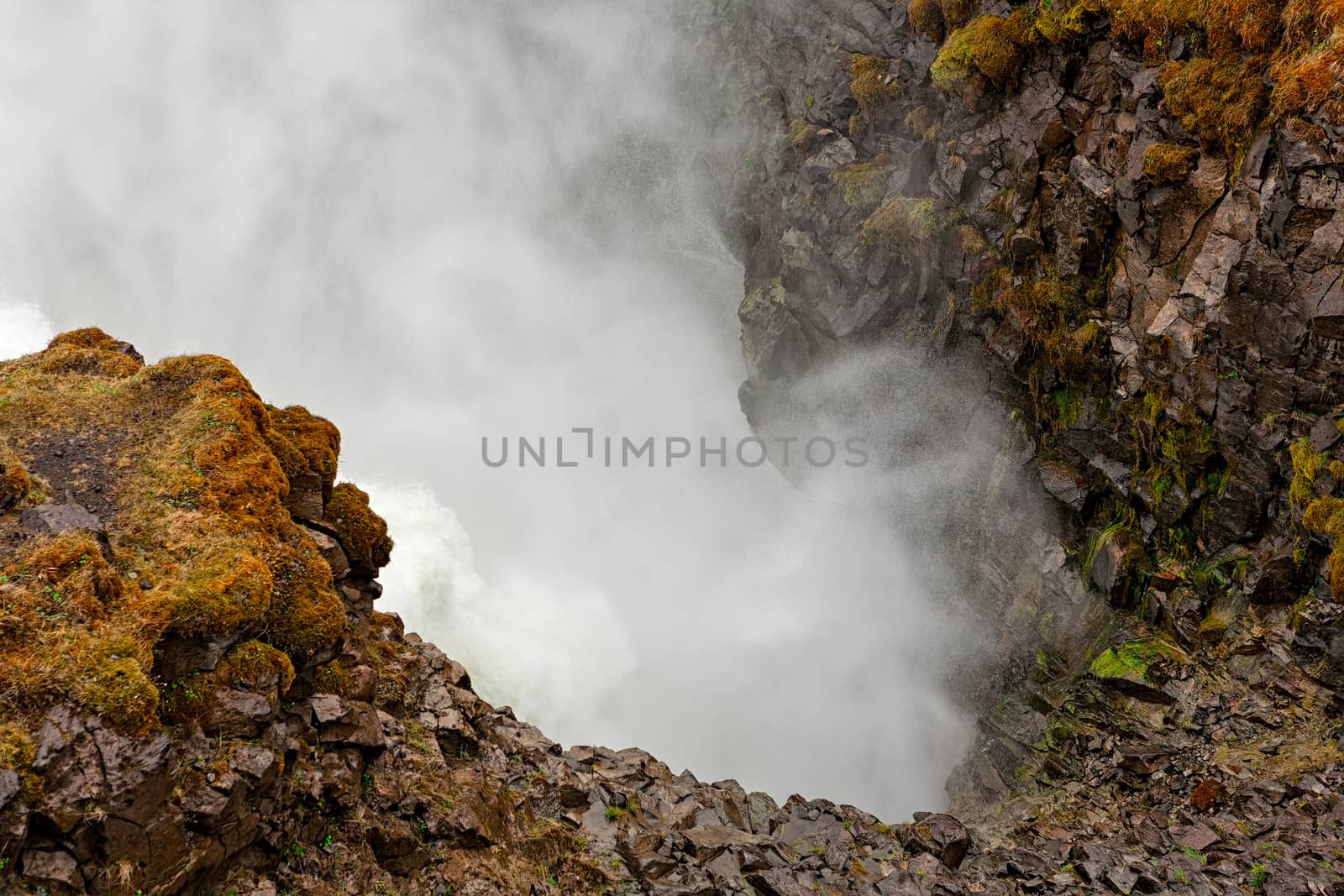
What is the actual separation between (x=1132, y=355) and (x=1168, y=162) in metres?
5.02

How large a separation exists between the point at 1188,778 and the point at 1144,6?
61.5 feet

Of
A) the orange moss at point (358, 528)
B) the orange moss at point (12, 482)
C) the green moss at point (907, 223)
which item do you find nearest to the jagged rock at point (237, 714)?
the orange moss at point (12, 482)

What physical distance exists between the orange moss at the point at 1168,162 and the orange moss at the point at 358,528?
19761 mm

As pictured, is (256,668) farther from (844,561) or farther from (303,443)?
(844,561)

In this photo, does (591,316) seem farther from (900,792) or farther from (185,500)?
(185,500)

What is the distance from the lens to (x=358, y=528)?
13617 millimetres

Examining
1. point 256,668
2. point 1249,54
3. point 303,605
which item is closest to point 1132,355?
point 1249,54

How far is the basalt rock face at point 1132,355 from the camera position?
51.3 ft

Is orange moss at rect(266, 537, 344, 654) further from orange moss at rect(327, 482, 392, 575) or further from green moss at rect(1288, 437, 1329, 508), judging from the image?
green moss at rect(1288, 437, 1329, 508)

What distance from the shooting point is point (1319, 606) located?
54.0ft

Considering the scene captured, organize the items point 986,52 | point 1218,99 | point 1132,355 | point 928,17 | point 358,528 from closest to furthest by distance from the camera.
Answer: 1. point 358,528
2. point 1218,99
3. point 1132,355
4. point 986,52
5. point 928,17

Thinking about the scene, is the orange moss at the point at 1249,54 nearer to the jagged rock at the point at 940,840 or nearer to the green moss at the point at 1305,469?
the green moss at the point at 1305,469

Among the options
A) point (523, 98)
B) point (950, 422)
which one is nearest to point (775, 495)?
point (950, 422)

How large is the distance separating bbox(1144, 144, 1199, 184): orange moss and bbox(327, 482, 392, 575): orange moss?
64.8ft
